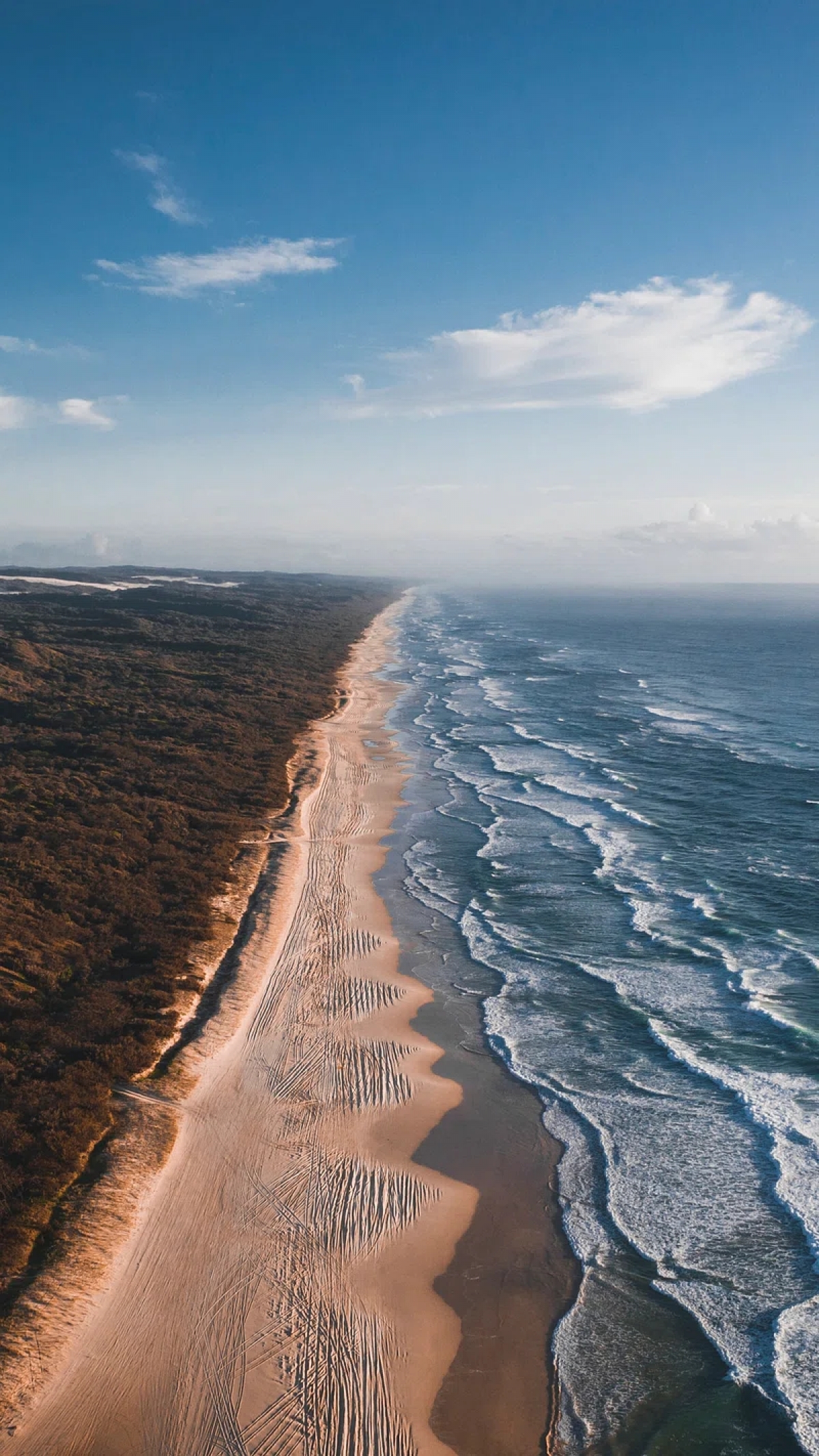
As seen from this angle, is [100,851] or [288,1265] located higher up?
[100,851]

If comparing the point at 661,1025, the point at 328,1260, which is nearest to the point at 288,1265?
the point at 328,1260

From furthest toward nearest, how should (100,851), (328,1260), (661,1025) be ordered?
(100,851) → (661,1025) → (328,1260)

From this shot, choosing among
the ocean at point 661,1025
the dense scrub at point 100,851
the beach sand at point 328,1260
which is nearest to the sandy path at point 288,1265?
the beach sand at point 328,1260

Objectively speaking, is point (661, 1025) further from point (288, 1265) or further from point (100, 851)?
point (100, 851)

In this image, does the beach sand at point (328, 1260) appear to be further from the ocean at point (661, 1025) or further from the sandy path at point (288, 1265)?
the ocean at point (661, 1025)

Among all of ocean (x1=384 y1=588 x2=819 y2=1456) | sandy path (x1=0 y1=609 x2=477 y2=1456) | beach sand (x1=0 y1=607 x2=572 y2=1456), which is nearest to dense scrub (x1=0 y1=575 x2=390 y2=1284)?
beach sand (x1=0 y1=607 x2=572 y2=1456)

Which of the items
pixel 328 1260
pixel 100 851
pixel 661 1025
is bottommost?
pixel 328 1260
